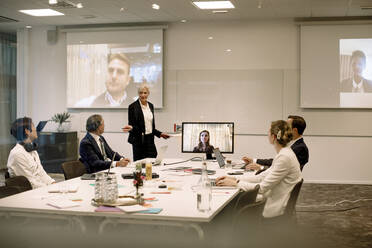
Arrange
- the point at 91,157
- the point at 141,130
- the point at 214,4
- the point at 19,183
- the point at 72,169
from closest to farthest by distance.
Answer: the point at 19,183 < the point at 72,169 < the point at 91,157 < the point at 141,130 < the point at 214,4

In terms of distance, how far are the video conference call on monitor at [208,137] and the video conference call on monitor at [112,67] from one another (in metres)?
3.17

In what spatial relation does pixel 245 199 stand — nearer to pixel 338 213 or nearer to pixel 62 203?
pixel 62 203

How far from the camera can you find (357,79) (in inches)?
309

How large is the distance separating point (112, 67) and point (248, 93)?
7.87 feet

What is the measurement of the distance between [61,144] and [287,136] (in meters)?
5.22

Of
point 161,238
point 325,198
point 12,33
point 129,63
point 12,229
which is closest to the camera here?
point 161,238

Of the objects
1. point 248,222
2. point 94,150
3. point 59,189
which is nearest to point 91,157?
point 94,150

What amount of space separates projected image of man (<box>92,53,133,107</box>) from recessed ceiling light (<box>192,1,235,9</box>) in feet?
6.32

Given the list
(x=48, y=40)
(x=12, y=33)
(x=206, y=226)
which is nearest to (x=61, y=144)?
(x=48, y=40)

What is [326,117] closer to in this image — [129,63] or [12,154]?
[129,63]

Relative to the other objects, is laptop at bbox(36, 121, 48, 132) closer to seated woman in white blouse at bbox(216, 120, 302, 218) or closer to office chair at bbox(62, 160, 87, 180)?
office chair at bbox(62, 160, 87, 180)

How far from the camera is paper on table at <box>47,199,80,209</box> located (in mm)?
2786

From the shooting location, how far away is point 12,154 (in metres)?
3.57

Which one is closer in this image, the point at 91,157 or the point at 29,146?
the point at 29,146
